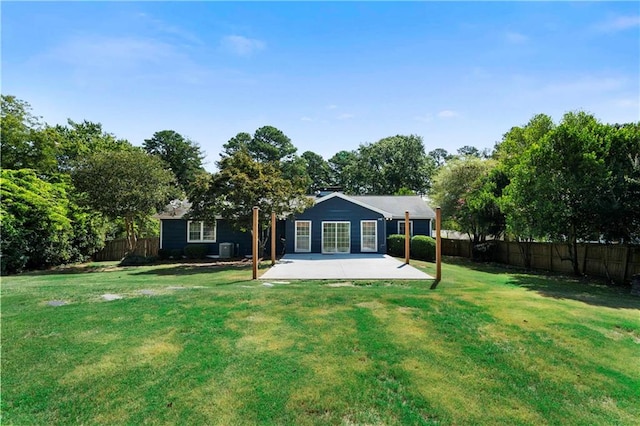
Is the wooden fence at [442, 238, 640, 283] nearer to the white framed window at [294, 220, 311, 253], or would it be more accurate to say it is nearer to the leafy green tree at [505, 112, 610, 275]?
the leafy green tree at [505, 112, 610, 275]

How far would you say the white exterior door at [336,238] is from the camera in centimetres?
1880

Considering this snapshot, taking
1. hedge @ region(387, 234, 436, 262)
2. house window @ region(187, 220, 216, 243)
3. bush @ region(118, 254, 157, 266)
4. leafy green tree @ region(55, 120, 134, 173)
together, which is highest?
leafy green tree @ region(55, 120, 134, 173)

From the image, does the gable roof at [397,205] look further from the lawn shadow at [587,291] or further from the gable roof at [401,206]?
the lawn shadow at [587,291]

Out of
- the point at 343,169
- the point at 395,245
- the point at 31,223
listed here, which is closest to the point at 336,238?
the point at 395,245

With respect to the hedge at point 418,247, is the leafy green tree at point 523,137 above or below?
above

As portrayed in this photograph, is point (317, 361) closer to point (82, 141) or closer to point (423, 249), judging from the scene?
point (423, 249)

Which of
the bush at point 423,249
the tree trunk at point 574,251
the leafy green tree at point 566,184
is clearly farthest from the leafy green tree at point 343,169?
the tree trunk at point 574,251

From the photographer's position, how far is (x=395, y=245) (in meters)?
19.2

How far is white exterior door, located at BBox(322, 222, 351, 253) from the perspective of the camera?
18797mm

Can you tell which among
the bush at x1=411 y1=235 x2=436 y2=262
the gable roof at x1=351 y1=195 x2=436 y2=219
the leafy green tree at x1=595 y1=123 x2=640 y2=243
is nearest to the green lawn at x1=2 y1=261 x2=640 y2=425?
→ the leafy green tree at x1=595 y1=123 x2=640 y2=243

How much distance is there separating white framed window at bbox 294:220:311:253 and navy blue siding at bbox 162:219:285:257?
1552 millimetres

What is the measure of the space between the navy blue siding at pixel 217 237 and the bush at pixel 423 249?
7645 millimetres

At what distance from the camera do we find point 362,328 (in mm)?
5430

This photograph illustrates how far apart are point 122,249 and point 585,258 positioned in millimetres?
24670
